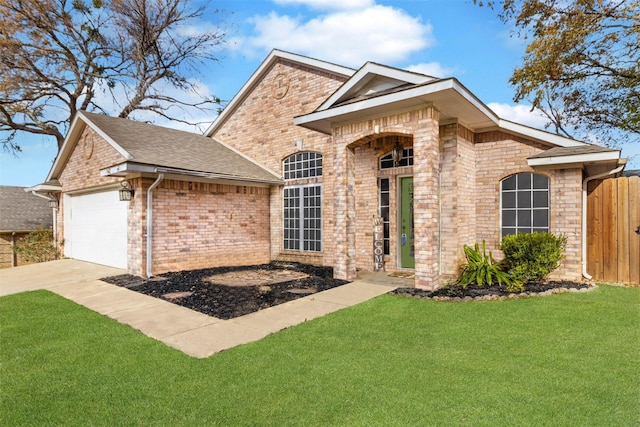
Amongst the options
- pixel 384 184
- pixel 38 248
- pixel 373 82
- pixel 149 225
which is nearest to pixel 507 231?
pixel 384 184

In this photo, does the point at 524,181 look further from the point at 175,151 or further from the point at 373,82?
the point at 175,151

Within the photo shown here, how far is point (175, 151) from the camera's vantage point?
1029 cm

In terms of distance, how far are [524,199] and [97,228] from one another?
12380 millimetres

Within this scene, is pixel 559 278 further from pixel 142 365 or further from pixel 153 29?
pixel 153 29

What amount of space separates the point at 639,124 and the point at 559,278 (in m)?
10.1

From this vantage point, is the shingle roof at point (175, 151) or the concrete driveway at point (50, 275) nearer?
the concrete driveway at point (50, 275)

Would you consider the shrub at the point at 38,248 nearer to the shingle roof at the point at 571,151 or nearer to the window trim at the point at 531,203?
the window trim at the point at 531,203

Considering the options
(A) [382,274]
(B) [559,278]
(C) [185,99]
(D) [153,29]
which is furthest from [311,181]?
(D) [153,29]

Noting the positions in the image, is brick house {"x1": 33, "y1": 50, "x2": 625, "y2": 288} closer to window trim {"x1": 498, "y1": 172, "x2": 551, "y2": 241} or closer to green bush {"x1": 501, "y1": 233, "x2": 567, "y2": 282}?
window trim {"x1": 498, "y1": 172, "x2": 551, "y2": 241}

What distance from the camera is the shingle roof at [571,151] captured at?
6.71 metres

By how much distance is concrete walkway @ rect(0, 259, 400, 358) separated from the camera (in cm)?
452

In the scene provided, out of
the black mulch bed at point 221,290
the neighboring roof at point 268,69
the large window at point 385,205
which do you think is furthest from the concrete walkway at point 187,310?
the neighboring roof at point 268,69

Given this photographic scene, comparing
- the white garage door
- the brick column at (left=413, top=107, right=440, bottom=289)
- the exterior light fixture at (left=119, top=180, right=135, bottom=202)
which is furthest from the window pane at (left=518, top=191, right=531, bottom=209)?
the white garage door

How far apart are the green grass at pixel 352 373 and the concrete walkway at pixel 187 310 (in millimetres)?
267
